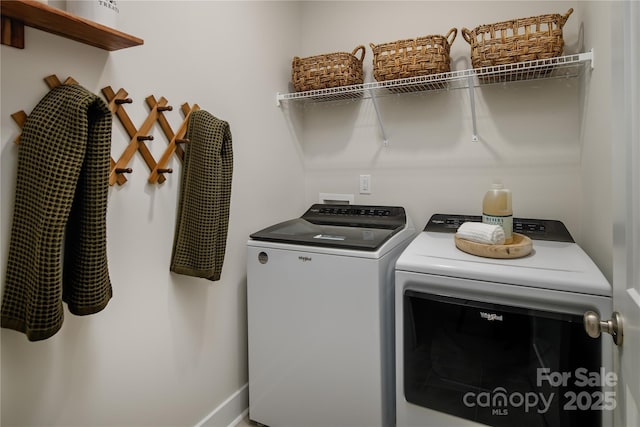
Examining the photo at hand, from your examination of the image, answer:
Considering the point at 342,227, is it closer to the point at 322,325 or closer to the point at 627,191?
the point at 322,325

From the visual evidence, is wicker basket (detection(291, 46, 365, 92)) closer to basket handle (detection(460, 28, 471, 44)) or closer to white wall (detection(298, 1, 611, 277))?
white wall (detection(298, 1, 611, 277))

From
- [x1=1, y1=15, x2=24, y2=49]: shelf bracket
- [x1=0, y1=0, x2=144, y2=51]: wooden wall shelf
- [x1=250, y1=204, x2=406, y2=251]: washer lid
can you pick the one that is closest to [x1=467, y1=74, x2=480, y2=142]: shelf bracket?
[x1=250, y1=204, x2=406, y2=251]: washer lid

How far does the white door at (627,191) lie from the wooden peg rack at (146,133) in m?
1.26

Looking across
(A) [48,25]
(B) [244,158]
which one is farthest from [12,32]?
(B) [244,158]

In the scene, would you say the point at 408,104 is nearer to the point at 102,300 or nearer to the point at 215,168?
the point at 215,168

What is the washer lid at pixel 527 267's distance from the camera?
46.0 inches

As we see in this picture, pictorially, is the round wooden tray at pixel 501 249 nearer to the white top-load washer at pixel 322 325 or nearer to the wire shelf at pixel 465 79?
the white top-load washer at pixel 322 325

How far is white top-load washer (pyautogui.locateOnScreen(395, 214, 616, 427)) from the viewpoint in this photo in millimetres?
1170

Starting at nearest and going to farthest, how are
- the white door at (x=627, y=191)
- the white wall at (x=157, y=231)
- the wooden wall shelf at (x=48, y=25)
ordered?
the white door at (x=627, y=191)
the wooden wall shelf at (x=48, y=25)
the white wall at (x=157, y=231)

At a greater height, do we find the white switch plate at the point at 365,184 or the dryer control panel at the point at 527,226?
the white switch plate at the point at 365,184

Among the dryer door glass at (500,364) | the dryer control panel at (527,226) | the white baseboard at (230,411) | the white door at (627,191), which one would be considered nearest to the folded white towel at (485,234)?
the dryer door glass at (500,364)

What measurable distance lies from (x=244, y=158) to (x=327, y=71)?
2.17 feet

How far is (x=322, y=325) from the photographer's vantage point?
1.56 m

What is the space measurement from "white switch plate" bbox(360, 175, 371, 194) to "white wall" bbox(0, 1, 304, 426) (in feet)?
1.64
